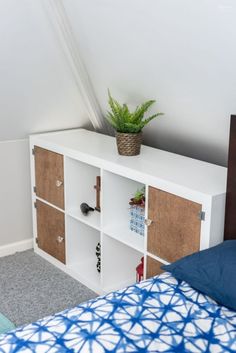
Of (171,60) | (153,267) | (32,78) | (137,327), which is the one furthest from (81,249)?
(137,327)

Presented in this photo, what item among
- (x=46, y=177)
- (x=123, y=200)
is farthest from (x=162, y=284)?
(x=46, y=177)

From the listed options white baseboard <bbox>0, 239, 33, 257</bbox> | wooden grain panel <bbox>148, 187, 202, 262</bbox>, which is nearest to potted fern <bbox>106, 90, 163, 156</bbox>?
wooden grain panel <bbox>148, 187, 202, 262</bbox>

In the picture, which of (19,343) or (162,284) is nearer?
(19,343)

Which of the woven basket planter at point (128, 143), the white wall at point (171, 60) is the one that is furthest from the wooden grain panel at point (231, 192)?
the woven basket planter at point (128, 143)

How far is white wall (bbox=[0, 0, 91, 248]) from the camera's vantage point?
96.0 inches

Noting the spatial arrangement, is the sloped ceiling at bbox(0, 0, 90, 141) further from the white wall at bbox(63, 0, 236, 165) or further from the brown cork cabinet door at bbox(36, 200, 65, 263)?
the brown cork cabinet door at bbox(36, 200, 65, 263)

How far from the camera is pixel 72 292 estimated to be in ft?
9.16

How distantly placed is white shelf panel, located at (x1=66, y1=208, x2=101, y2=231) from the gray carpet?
37 centimetres

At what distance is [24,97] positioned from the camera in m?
2.86

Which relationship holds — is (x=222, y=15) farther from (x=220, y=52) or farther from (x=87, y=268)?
(x=87, y=268)

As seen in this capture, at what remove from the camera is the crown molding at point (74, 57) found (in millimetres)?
2418

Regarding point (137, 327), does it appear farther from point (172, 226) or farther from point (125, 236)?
point (125, 236)

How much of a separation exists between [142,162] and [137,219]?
301 millimetres

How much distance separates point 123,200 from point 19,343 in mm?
1295
